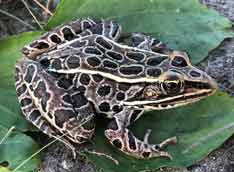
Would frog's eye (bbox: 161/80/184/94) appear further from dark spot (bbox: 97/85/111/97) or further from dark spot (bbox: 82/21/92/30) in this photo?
dark spot (bbox: 82/21/92/30)

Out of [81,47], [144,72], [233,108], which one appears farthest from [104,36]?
[233,108]

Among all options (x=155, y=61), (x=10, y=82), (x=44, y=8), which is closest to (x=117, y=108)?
(x=155, y=61)

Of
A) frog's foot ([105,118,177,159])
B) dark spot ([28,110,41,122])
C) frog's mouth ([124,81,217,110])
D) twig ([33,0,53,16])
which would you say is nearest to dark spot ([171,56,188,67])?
frog's mouth ([124,81,217,110])

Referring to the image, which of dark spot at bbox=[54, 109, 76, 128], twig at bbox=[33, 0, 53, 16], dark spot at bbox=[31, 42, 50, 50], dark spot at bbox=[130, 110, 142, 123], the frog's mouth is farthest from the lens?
twig at bbox=[33, 0, 53, 16]

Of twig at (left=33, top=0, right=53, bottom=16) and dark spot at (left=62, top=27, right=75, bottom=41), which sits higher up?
dark spot at (left=62, top=27, right=75, bottom=41)

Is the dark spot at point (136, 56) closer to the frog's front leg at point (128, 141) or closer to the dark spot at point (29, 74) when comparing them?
the frog's front leg at point (128, 141)

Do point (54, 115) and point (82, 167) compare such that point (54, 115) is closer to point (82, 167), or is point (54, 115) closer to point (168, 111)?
point (82, 167)

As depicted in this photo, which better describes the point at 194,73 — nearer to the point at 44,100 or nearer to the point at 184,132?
the point at 184,132

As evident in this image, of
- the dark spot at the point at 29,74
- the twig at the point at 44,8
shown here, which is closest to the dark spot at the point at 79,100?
the dark spot at the point at 29,74
